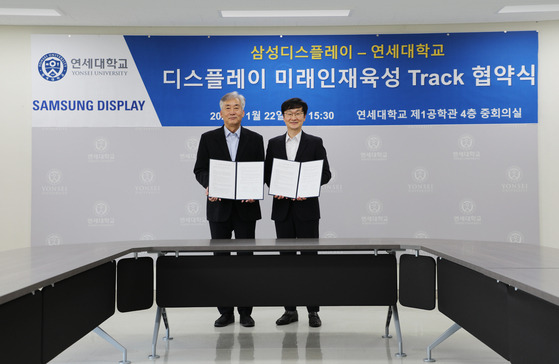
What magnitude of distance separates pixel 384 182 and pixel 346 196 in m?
0.42

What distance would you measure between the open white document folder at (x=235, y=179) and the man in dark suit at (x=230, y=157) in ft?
0.70

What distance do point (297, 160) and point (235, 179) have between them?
55 centimetres

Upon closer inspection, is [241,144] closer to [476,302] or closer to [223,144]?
[223,144]

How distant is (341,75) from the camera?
5.28 metres

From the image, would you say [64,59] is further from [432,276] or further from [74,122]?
[432,276]

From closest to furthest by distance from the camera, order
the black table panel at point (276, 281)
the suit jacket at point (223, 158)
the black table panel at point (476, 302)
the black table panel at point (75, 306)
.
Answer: the black table panel at point (75, 306) < the black table panel at point (476, 302) < the black table panel at point (276, 281) < the suit jacket at point (223, 158)

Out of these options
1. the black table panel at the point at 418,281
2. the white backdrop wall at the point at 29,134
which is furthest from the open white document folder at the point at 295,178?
the white backdrop wall at the point at 29,134

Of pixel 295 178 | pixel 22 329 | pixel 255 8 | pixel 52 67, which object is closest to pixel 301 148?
pixel 295 178

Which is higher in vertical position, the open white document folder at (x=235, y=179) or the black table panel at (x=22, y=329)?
the open white document folder at (x=235, y=179)

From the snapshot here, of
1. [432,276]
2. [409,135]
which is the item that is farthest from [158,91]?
[432,276]

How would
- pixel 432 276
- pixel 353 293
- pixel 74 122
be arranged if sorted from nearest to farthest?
1. pixel 432 276
2. pixel 353 293
3. pixel 74 122

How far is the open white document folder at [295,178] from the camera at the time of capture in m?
3.55

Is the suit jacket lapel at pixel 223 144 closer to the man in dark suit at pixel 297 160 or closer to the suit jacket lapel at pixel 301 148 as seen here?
the man in dark suit at pixel 297 160

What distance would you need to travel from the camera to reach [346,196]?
5242 mm
